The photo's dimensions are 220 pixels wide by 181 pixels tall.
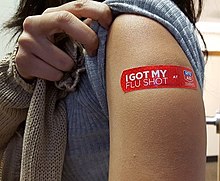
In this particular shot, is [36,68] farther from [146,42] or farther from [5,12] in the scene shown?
[5,12]

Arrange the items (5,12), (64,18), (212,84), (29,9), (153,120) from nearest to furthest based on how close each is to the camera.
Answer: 1. (153,120)
2. (64,18)
3. (29,9)
4. (5,12)
5. (212,84)

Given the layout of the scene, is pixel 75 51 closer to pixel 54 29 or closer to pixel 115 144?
pixel 54 29

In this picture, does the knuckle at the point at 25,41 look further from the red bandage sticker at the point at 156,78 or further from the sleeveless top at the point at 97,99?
the red bandage sticker at the point at 156,78

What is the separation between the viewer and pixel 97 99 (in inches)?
20.3

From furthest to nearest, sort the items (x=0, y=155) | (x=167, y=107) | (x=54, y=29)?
1. (x=0, y=155)
2. (x=54, y=29)
3. (x=167, y=107)

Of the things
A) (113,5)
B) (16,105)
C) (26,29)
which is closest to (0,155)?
(16,105)

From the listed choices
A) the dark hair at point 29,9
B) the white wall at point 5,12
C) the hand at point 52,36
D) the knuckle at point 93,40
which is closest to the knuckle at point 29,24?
the hand at point 52,36

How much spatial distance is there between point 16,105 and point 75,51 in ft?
0.43

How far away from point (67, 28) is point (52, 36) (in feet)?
0.19

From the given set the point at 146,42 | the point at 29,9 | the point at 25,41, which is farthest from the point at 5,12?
the point at 146,42

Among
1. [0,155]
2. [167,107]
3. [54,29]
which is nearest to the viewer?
[167,107]

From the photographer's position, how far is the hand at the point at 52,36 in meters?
0.48

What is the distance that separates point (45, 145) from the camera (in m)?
0.55

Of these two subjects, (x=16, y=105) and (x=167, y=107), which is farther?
(x=16, y=105)
